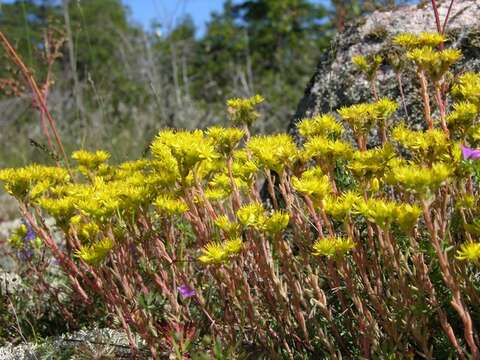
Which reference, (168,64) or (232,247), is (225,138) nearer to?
(232,247)

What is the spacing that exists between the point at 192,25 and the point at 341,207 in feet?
76.4

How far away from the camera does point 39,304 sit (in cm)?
312

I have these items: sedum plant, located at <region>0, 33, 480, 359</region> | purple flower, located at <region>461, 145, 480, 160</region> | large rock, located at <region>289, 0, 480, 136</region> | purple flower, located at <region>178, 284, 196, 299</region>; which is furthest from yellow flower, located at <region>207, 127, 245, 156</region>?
large rock, located at <region>289, 0, 480, 136</region>

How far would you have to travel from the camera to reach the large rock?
3.22 meters

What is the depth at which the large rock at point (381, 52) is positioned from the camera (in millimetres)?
3225

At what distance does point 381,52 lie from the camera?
3.49 metres

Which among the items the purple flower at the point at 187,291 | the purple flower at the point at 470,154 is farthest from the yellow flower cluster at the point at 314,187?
the purple flower at the point at 187,291

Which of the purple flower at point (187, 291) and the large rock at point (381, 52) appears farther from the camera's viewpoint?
the large rock at point (381, 52)

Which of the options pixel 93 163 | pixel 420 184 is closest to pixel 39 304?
pixel 93 163

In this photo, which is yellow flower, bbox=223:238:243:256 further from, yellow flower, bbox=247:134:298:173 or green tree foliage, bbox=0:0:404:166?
green tree foliage, bbox=0:0:404:166

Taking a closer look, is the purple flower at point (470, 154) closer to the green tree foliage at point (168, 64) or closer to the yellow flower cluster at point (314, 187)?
the yellow flower cluster at point (314, 187)

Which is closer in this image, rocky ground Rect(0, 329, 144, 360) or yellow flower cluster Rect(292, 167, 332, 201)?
yellow flower cluster Rect(292, 167, 332, 201)

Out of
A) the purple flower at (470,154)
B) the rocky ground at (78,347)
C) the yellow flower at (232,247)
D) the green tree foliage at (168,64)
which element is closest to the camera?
the purple flower at (470,154)

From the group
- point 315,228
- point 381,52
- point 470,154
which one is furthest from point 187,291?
point 381,52
